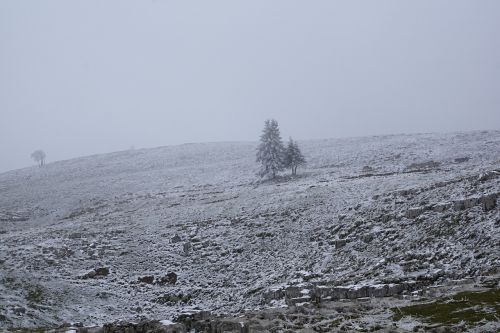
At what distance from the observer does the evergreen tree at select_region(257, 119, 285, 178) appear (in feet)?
189

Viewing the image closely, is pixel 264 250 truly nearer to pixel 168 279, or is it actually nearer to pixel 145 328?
pixel 168 279

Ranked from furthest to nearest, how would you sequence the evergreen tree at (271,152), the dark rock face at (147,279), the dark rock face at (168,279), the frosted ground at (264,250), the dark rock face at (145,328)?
the evergreen tree at (271,152) < the dark rock face at (147,279) < the dark rock face at (168,279) < the frosted ground at (264,250) < the dark rock face at (145,328)

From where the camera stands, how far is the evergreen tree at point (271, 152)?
57.6 meters

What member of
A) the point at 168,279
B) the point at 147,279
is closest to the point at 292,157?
the point at 168,279

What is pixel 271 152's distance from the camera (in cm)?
5788

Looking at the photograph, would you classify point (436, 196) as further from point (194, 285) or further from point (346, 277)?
point (194, 285)

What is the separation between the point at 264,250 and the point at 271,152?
27.3 metres

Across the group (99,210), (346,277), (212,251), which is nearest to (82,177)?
(99,210)

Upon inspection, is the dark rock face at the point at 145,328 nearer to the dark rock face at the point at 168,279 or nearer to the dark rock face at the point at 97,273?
the dark rock face at the point at 168,279

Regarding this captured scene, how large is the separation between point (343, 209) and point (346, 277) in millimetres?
11235

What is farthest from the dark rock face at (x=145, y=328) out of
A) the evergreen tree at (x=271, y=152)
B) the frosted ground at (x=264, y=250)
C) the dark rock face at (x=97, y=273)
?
the evergreen tree at (x=271, y=152)

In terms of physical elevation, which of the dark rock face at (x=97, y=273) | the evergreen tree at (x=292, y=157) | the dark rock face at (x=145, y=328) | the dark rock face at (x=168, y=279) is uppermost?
the evergreen tree at (x=292, y=157)

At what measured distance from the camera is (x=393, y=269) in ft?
76.1

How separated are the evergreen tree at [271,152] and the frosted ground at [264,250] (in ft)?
15.3
